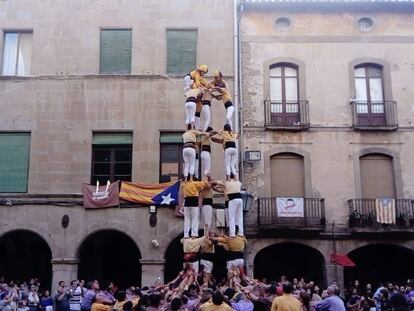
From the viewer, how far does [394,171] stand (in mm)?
22219

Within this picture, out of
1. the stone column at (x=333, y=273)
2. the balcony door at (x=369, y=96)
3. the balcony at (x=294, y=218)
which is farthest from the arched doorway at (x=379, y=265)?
the balcony door at (x=369, y=96)

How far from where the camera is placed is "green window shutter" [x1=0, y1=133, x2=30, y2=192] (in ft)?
70.7

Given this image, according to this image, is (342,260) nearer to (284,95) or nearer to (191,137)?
(284,95)

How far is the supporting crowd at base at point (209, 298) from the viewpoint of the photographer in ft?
29.6

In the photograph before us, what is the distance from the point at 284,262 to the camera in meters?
23.0

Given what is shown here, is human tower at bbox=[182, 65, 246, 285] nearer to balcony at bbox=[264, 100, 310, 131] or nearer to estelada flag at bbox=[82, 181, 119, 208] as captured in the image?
estelada flag at bbox=[82, 181, 119, 208]

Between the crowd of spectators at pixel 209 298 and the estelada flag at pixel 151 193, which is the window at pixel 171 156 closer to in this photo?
the estelada flag at pixel 151 193

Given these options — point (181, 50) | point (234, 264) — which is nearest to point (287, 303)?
point (234, 264)

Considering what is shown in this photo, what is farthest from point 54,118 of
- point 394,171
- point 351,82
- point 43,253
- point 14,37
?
point 394,171

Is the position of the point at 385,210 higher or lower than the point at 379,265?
higher

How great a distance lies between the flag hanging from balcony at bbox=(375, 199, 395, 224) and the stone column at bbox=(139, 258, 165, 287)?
7.89 metres

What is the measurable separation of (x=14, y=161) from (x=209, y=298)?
45.6ft

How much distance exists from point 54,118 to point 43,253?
17.7ft

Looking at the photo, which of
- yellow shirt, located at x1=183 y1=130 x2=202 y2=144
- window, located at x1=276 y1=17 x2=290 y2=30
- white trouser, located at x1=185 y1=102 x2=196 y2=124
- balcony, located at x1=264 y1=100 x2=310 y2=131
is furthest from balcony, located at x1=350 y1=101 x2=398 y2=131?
yellow shirt, located at x1=183 y1=130 x2=202 y2=144
